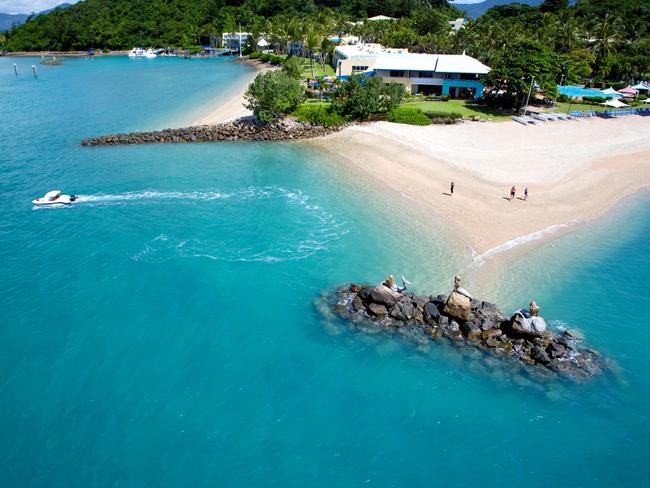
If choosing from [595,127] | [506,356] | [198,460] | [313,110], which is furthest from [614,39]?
[198,460]

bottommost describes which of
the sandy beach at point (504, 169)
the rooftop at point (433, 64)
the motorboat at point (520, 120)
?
the sandy beach at point (504, 169)

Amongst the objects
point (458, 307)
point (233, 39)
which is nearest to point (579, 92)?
point (458, 307)

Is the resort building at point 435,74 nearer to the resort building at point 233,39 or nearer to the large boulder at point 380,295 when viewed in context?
the large boulder at point 380,295

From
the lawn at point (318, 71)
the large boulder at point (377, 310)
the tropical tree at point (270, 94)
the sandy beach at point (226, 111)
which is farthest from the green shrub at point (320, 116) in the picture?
the large boulder at point (377, 310)

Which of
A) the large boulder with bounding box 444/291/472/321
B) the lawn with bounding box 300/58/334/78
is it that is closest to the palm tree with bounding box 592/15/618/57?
the lawn with bounding box 300/58/334/78

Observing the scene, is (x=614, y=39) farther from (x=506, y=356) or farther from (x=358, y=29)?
(x=506, y=356)

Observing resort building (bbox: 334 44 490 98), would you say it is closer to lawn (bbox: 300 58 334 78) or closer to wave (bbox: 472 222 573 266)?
lawn (bbox: 300 58 334 78)
